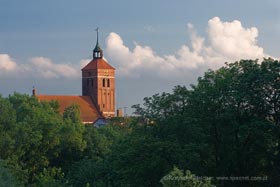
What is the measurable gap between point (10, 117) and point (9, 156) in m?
4.01

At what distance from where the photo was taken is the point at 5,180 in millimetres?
33938

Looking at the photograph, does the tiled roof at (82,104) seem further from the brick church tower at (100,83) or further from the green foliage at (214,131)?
Result: the green foliage at (214,131)

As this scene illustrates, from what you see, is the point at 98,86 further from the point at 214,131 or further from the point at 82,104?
the point at 214,131

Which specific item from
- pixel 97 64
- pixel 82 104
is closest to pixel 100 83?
pixel 97 64

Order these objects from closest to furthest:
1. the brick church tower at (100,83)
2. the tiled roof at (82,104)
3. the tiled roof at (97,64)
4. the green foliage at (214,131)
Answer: the green foliage at (214,131)
the tiled roof at (82,104)
the brick church tower at (100,83)
the tiled roof at (97,64)

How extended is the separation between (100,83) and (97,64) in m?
3.78

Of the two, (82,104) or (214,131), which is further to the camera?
(82,104)

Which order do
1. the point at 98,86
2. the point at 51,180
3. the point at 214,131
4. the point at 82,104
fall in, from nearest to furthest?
the point at 214,131, the point at 51,180, the point at 82,104, the point at 98,86

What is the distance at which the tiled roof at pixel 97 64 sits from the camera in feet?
413

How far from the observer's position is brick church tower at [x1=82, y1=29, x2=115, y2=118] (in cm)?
12488

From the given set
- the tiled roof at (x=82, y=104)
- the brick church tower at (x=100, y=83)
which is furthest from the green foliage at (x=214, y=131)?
the brick church tower at (x=100, y=83)

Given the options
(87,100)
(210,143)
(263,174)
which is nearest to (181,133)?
(210,143)

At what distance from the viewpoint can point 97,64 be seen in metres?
126

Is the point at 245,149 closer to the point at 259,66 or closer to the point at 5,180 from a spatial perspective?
the point at 259,66
